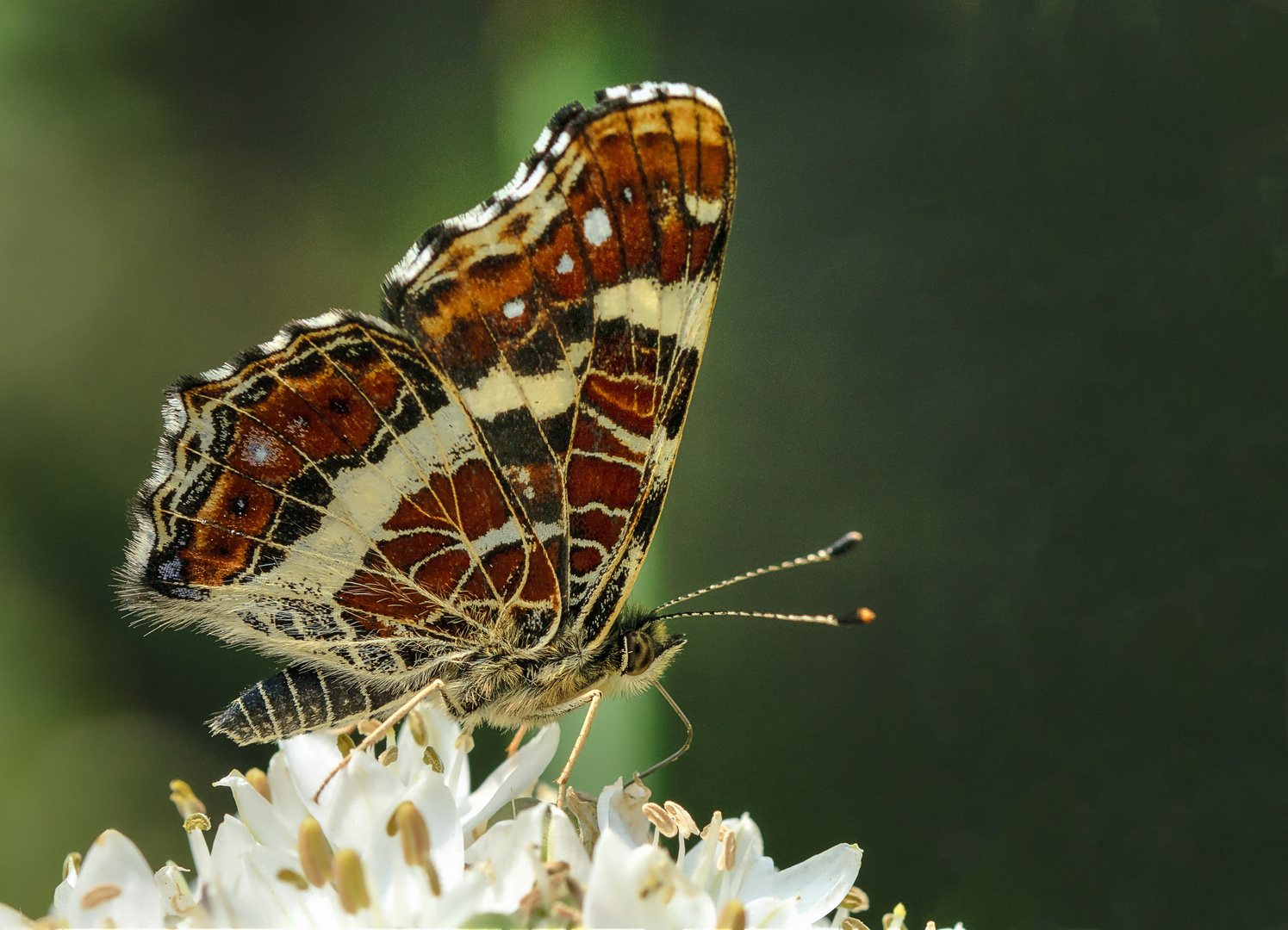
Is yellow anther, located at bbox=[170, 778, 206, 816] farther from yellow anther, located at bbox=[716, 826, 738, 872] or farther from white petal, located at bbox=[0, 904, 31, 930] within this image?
yellow anther, located at bbox=[716, 826, 738, 872]

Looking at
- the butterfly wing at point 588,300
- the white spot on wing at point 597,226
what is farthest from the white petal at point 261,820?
the white spot on wing at point 597,226

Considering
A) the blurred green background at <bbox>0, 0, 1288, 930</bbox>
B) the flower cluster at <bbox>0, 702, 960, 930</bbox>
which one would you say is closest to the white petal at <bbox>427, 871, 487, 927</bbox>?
the flower cluster at <bbox>0, 702, 960, 930</bbox>

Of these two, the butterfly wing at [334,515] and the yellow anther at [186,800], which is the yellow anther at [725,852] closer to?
the butterfly wing at [334,515]

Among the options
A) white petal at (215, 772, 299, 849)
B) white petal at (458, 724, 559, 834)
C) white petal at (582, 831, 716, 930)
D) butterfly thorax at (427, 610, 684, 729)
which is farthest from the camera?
butterfly thorax at (427, 610, 684, 729)

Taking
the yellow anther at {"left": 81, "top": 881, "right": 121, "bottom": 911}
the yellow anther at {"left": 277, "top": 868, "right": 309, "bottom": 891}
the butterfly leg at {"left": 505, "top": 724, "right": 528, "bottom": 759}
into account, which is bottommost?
the butterfly leg at {"left": 505, "top": 724, "right": 528, "bottom": 759}

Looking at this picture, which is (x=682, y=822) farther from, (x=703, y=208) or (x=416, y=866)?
(x=703, y=208)

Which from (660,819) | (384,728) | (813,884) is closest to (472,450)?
(384,728)
